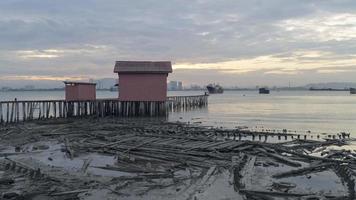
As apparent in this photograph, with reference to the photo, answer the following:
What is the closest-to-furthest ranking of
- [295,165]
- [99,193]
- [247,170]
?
[99,193] < [247,170] < [295,165]

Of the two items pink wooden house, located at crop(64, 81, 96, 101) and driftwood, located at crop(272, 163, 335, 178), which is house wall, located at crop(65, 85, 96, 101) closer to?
pink wooden house, located at crop(64, 81, 96, 101)

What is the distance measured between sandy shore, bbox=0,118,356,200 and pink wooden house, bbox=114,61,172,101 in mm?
21570

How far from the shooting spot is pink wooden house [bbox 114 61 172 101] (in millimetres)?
51094

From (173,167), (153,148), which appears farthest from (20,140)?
(173,167)

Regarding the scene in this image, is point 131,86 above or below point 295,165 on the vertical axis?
above

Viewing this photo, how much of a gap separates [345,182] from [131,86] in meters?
37.3

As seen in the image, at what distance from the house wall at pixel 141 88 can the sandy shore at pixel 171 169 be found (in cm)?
2182

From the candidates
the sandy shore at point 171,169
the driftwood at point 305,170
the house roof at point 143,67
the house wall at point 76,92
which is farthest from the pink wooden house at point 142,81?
the driftwood at point 305,170

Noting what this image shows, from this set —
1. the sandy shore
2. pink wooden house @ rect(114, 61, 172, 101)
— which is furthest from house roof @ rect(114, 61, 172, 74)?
the sandy shore

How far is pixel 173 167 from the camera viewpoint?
19.2 metres

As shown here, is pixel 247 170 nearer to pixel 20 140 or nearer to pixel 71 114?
pixel 20 140

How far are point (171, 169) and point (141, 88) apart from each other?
1326 inches

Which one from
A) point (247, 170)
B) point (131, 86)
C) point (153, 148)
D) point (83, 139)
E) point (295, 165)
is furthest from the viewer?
point (131, 86)

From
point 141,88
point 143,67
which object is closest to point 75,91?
point 141,88
